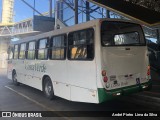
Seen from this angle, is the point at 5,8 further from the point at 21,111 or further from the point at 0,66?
the point at 21,111

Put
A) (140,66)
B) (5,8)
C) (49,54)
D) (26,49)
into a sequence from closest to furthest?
1. (140,66)
2. (49,54)
3. (26,49)
4. (5,8)

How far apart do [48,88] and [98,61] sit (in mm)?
4014

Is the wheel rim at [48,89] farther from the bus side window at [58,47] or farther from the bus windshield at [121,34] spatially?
the bus windshield at [121,34]

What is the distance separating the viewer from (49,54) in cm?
1011

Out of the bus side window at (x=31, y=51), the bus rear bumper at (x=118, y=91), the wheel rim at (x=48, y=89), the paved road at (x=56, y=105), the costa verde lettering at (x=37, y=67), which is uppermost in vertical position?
the bus side window at (x=31, y=51)

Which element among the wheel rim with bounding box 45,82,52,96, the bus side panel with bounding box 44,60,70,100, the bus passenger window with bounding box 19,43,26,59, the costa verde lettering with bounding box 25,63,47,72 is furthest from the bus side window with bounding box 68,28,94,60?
the bus passenger window with bounding box 19,43,26,59

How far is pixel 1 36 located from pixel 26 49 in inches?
2501

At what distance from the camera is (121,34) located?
7.90 meters

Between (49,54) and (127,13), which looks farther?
(127,13)

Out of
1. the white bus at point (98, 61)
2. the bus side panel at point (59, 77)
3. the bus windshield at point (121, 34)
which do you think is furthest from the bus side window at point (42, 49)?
the bus windshield at point (121, 34)

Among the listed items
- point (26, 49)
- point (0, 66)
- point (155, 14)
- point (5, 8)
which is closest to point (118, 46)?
point (26, 49)

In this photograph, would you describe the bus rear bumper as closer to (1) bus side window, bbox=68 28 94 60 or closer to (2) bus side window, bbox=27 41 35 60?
(1) bus side window, bbox=68 28 94 60

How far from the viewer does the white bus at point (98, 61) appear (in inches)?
284

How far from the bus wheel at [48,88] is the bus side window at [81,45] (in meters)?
2.26
